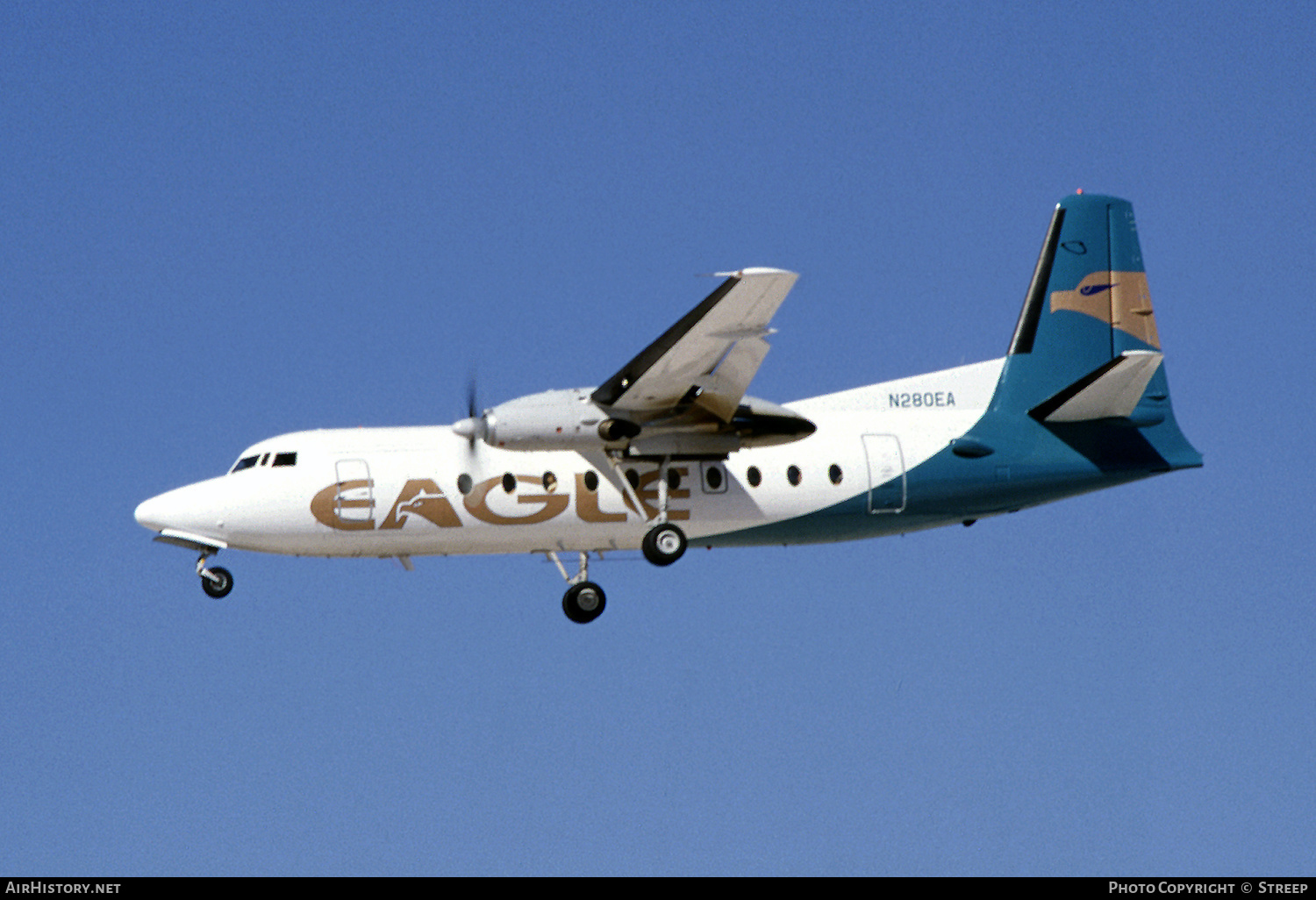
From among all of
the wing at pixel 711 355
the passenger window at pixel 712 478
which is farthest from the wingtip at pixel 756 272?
the passenger window at pixel 712 478

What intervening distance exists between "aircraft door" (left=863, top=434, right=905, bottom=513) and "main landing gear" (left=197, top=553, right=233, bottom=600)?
812cm

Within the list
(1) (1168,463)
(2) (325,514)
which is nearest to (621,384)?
(2) (325,514)

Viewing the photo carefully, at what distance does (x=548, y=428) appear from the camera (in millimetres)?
21125

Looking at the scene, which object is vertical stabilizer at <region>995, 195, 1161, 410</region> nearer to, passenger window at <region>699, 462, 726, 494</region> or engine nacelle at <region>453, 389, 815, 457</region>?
engine nacelle at <region>453, 389, 815, 457</region>

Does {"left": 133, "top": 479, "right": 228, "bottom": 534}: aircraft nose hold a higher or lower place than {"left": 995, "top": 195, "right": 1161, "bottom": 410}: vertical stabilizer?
lower

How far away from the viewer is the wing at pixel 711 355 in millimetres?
19203

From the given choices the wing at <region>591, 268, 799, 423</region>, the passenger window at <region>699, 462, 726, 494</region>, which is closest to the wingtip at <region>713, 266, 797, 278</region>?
the wing at <region>591, 268, 799, 423</region>

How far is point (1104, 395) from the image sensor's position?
75.8ft

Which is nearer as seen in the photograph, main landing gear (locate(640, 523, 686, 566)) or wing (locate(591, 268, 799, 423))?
wing (locate(591, 268, 799, 423))

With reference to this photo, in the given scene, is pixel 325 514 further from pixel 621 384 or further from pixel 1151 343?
pixel 1151 343

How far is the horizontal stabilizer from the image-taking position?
74.6 feet

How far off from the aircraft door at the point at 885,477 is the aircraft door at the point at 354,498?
6.27m

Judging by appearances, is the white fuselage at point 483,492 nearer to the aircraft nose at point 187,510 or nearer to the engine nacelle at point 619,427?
the aircraft nose at point 187,510

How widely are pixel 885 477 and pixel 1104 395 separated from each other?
3.09 m
